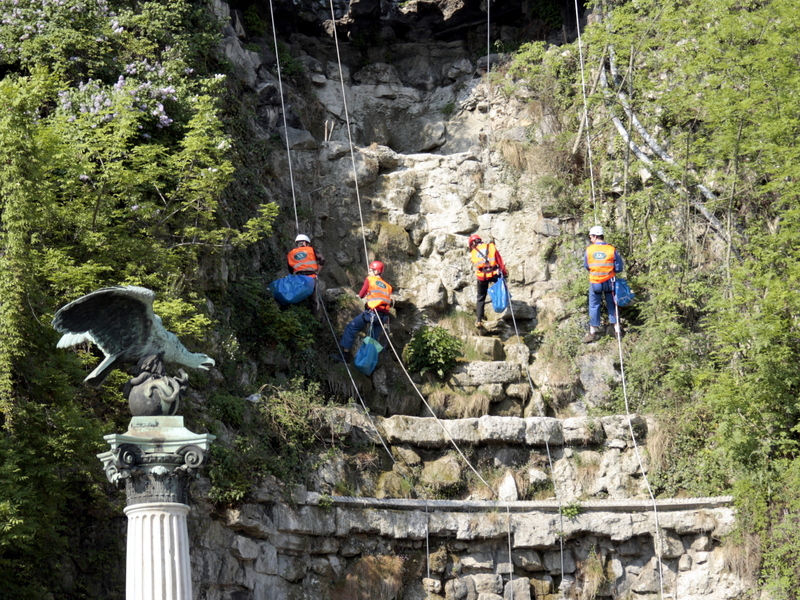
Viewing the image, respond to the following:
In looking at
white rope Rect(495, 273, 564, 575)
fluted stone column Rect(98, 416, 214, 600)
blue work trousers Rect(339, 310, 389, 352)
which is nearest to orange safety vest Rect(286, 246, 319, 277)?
blue work trousers Rect(339, 310, 389, 352)

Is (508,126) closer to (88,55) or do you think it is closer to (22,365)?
(88,55)

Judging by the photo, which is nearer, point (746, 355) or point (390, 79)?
point (746, 355)

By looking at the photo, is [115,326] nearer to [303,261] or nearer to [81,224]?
[81,224]

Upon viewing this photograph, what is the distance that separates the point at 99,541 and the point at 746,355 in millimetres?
9194

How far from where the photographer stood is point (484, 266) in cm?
1727

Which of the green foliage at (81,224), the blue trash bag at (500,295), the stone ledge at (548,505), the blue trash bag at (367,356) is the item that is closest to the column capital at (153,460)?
the green foliage at (81,224)

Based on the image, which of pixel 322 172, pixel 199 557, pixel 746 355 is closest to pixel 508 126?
pixel 322 172

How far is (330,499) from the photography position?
1409 centimetres

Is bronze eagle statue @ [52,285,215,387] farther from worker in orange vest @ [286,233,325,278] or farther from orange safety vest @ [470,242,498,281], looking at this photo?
orange safety vest @ [470,242,498,281]

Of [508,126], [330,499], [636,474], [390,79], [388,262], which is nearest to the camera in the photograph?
[330,499]

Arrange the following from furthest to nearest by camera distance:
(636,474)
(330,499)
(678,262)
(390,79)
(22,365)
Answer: (390,79) < (678,262) < (636,474) < (330,499) < (22,365)

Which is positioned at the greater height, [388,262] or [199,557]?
[388,262]

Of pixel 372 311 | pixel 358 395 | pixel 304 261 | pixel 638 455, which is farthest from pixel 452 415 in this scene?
pixel 304 261

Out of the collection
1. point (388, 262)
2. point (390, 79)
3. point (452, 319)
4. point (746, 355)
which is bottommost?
point (746, 355)
